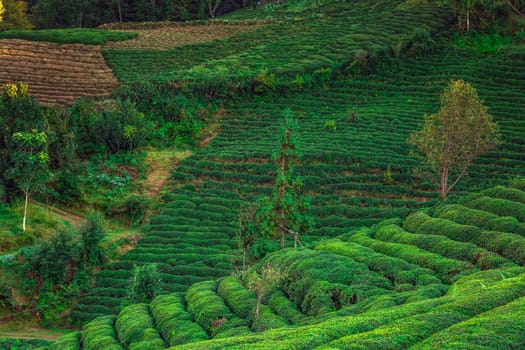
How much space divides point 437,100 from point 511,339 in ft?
163

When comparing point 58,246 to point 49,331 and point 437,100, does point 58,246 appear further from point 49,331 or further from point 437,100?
point 437,100

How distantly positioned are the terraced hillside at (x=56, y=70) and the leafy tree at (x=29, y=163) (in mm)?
18919

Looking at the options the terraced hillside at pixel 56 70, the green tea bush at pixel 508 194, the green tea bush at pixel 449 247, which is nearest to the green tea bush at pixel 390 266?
the green tea bush at pixel 449 247

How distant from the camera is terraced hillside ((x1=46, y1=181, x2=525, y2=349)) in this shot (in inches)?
954

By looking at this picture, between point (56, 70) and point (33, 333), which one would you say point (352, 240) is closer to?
point (33, 333)

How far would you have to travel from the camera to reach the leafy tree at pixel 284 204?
43531mm

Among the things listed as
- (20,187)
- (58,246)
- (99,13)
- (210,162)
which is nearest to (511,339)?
(58,246)

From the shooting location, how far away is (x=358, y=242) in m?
41.5

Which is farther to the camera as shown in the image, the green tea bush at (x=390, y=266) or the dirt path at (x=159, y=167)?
the dirt path at (x=159, y=167)

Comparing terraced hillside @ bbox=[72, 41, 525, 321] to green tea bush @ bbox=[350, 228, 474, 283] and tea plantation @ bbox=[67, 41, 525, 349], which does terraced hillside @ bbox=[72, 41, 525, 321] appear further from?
green tea bush @ bbox=[350, 228, 474, 283]

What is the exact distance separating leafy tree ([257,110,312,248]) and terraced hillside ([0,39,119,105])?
30751mm

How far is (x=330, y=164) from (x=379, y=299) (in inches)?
1115

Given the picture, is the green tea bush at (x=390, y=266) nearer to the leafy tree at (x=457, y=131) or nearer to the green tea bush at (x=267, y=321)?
the green tea bush at (x=267, y=321)

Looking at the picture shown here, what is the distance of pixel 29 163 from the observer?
161 ft
